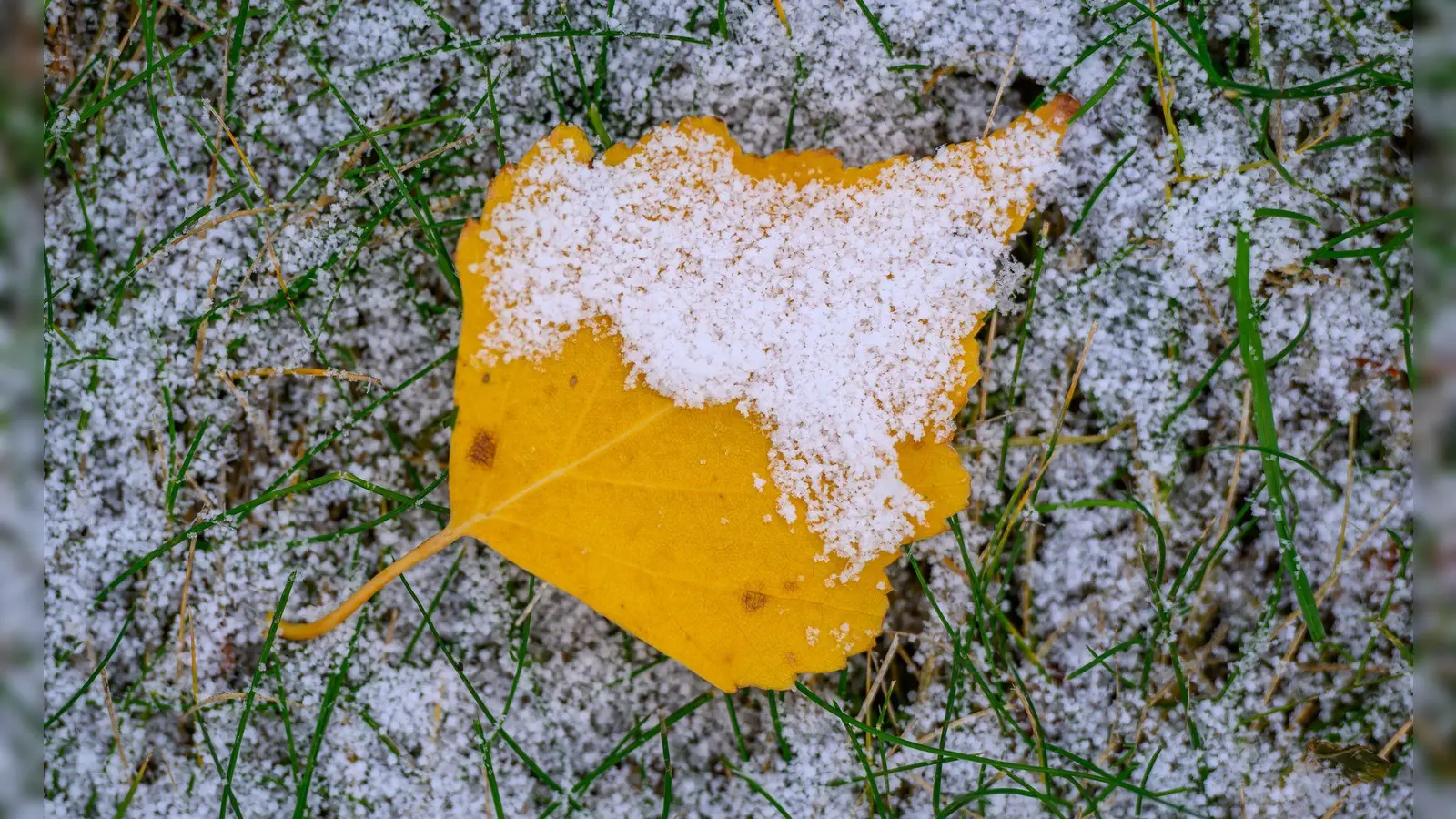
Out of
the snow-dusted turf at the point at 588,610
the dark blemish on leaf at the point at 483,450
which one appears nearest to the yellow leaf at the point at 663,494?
the dark blemish on leaf at the point at 483,450

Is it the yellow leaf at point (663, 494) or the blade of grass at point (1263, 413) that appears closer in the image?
the yellow leaf at point (663, 494)

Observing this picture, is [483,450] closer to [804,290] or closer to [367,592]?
[367,592]

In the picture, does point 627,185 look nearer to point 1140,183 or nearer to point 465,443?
point 465,443

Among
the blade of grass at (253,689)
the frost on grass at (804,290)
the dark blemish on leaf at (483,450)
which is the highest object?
the frost on grass at (804,290)

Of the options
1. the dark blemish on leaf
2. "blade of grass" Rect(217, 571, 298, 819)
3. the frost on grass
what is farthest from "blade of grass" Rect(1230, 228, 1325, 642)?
"blade of grass" Rect(217, 571, 298, 819)

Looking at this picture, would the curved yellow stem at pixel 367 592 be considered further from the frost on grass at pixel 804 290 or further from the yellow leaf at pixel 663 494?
the frost on grass at pixel 804 290

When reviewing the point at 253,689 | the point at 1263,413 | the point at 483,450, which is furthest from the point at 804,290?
the point at 253,689

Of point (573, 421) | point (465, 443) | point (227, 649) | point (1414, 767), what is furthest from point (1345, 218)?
point (227, 649)
